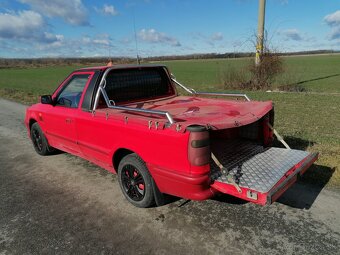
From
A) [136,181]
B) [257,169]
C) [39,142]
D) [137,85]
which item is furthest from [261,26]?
[136,181]

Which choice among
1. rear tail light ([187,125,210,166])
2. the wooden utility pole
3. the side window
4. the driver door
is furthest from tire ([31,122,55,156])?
the wooden utility pole

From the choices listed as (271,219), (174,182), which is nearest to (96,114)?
(174,182)

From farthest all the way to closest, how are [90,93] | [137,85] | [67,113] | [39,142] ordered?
[39,142] < [137,85] < [67,113] < [90,93]

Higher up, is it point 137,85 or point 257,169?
point 137,85

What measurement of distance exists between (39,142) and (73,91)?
5.59 feet

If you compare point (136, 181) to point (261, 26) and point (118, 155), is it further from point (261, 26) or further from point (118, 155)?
point (261, 26)

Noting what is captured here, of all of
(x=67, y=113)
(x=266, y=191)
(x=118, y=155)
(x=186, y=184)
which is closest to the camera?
(x=266, y=191)

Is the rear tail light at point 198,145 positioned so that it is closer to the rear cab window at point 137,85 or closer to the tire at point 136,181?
the tire at point 136,181

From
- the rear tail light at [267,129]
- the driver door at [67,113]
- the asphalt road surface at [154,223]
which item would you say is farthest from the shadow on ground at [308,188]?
the driver door at [67,113]

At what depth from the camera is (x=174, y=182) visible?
10.5ft

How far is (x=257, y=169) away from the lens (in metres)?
3.57

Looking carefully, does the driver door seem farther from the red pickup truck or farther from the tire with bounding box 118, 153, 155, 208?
the tire with bounding box 118, 153, 155, 208

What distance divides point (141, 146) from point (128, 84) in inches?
64.4

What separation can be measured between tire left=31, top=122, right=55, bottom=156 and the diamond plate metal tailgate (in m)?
3.31
